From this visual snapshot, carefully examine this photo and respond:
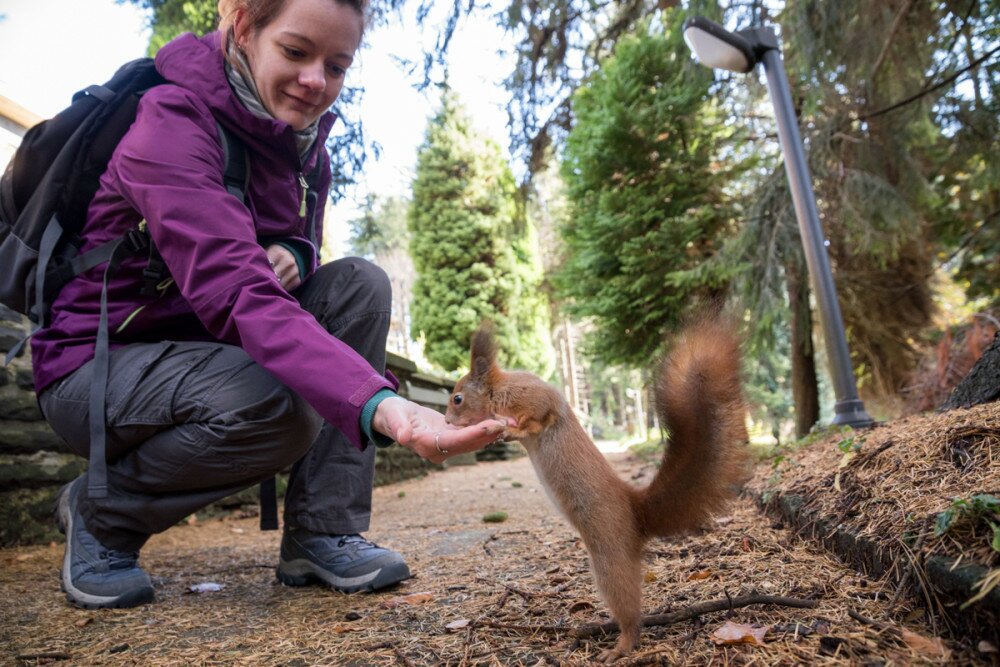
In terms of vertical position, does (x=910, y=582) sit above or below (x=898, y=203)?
below

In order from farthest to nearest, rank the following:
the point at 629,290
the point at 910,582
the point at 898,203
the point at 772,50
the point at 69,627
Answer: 1. the point at 629,290
2. the point at 898,203
3. the point at 772,50
4. the point at 69,627
5. the point at 910,582

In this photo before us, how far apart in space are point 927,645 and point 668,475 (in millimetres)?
480

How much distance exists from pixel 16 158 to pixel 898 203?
16.2 ft

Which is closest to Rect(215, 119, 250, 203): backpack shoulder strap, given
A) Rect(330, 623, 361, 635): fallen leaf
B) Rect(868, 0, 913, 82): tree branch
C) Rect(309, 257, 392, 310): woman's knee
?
Rect(309, 257, 392, 310): woman's knee

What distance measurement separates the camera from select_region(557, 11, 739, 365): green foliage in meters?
5.43

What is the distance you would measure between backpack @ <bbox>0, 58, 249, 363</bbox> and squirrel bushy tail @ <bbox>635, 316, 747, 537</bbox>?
118 cm

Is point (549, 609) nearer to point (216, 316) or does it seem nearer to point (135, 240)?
point (216, 316)

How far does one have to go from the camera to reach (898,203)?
4.51 meters

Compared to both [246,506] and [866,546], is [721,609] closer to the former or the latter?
[866,546]

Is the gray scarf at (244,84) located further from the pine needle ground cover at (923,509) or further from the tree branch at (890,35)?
the tree branch at (890,35)

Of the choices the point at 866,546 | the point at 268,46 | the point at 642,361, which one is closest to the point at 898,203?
the point at 642,361

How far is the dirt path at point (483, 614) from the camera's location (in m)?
1.13

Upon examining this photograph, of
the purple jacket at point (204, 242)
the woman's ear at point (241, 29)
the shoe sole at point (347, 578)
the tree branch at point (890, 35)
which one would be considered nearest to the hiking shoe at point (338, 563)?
the shoe sole at point (347, 578)

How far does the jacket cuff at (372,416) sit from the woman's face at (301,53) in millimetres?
892
